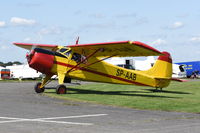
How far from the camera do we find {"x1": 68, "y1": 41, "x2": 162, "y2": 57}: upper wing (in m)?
16.6

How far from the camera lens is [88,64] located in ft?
64.7

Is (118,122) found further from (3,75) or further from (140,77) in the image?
(3,75)

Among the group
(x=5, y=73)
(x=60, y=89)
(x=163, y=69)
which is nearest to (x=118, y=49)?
(x=60, y=89)

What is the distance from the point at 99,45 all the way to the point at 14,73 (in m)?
39.0

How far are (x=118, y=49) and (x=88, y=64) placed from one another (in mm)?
2199

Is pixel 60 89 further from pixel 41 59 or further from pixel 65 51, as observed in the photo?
pixel 65 51

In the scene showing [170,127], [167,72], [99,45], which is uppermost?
[99,45]

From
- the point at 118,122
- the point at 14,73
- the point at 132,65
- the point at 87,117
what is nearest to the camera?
the point at 118,122

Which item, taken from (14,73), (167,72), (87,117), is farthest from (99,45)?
(14,73)

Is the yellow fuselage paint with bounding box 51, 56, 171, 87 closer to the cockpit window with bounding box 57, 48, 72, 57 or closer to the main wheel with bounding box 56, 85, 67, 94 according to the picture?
the cockpit window with bounding box 57, 48, 72, 57

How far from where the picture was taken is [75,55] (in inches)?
773

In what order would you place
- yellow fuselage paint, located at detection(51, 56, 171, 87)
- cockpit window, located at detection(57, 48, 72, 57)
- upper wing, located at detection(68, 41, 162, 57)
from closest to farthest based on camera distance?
upper wing, located at detection(68, 41, 162, 57) → yellow fuselage paint, located at detection(51, 56, 171, 87) → cockpit window, located at detection(57, 48, 72, 57)

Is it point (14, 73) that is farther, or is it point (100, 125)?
point (14, 73)

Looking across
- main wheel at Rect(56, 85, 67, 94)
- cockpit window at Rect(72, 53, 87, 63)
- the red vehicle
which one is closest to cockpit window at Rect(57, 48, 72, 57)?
cockpit window at Rect(72, 53, 87, 63)
